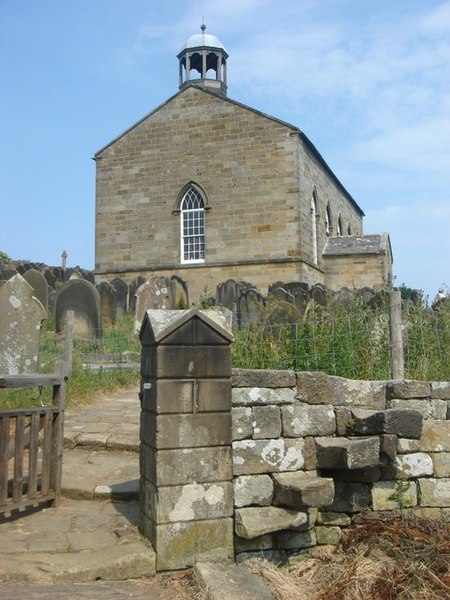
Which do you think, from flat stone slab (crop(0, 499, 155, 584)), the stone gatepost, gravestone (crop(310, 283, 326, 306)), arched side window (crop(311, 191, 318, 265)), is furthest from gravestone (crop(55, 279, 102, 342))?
arched side window (crop(311, 191, 318, 265))

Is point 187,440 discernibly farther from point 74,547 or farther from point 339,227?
point 339,227

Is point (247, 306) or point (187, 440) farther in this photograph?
point (247, 306)

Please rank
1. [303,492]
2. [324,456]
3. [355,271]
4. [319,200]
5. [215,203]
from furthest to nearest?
[355,271], [319,200], [215,203], [324,456], [303,492]

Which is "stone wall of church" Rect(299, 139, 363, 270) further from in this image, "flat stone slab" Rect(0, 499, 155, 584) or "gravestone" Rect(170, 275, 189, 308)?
"flat stone slab" Rect(0, 499, 155, 584)

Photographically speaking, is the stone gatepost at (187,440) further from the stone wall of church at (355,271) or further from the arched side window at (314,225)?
the stone wall of church at (355,271)

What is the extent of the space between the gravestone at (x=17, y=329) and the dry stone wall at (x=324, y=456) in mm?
5759

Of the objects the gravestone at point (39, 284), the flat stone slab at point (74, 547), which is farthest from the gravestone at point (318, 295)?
the flat stone slab at point (74, 547)

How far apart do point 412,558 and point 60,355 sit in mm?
7588

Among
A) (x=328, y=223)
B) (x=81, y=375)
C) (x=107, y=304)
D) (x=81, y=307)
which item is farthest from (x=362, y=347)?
(x=328, y=223)

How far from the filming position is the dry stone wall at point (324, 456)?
4543 millimetres

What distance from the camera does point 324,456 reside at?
4.80 m

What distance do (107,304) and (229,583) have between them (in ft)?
45.8

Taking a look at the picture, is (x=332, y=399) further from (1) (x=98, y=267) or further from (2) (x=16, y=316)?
(1) (x=98, y=267)

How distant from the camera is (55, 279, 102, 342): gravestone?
45.0 ft
